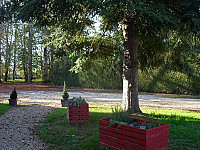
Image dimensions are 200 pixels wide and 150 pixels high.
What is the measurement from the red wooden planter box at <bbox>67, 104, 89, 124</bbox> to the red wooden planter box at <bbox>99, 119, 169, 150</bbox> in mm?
2380

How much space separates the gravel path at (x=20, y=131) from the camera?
4272 millimetres

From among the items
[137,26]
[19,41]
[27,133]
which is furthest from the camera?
[19,41]

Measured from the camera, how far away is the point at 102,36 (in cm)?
762

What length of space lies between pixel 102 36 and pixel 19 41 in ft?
95.8

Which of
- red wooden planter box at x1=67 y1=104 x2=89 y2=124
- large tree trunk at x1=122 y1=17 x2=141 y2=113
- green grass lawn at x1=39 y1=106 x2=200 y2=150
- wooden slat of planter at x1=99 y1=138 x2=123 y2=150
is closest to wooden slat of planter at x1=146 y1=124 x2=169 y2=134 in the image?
wooden slat of planter at x1=99 y1=138 x2=123 y2=150

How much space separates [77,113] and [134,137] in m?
3.05

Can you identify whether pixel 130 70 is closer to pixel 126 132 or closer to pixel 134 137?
pixel 126 132

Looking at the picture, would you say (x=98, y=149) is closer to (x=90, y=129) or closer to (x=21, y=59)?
(x=90, y=129)

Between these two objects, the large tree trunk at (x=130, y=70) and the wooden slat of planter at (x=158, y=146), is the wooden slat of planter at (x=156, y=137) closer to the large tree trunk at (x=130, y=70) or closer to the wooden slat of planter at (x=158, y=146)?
the wooden slat of planter at (x=158, y=146)

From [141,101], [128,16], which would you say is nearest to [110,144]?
[128,16]

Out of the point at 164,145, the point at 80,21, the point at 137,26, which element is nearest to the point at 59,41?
the point at 80,21

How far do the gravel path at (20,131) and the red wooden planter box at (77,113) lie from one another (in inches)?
42.8

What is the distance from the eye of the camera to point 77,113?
6074 mm

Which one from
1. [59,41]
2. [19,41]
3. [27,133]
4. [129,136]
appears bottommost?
[27,133]
